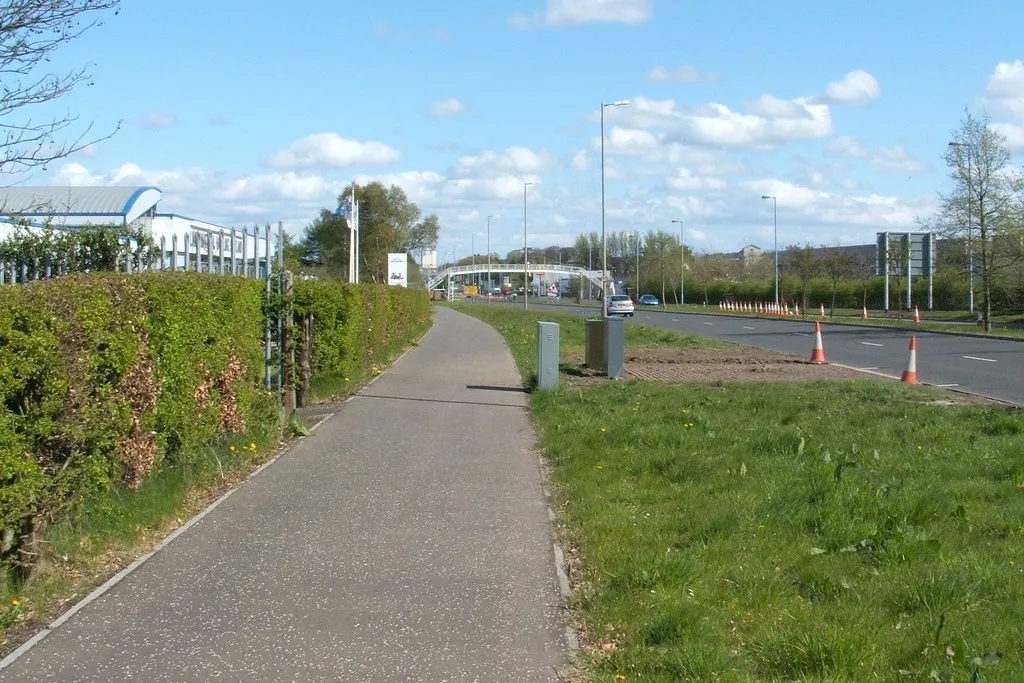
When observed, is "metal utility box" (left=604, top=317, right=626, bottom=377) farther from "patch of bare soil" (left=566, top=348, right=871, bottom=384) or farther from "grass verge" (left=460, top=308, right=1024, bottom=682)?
"grass verge" (left=460, top=308, right=1024, bottom=682)

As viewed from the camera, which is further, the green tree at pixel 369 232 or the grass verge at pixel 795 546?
the green tree at pixel 369 232

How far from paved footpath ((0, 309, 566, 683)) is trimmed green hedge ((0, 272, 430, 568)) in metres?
0.62

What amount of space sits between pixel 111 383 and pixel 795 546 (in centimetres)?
452

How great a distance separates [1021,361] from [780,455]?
17.3 m

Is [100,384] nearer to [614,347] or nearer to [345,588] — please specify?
[345,588]

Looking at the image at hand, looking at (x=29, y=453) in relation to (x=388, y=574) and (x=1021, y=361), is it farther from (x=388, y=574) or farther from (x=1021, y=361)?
(x=1021, y=361)

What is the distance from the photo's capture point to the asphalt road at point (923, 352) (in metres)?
20.4

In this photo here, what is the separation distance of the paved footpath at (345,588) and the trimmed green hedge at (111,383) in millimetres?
624

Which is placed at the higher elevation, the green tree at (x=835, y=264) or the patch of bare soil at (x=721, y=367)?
the green tree at (x=835, y=264)

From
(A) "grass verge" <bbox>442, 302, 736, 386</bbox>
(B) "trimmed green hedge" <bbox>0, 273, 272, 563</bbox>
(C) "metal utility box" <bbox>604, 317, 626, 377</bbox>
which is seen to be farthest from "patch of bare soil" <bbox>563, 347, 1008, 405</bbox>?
(B) "trimmed green hedge" <bbox>0, 273, 272, 563</bbox>

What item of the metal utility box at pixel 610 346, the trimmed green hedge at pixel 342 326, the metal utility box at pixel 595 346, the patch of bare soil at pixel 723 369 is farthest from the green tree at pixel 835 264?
the trimmed green hedge at pixel 342 326

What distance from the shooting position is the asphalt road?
2044cm

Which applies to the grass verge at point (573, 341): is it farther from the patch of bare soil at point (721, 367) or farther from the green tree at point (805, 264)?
the green tree at point (805, 264)

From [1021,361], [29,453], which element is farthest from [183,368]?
[1021,361]
